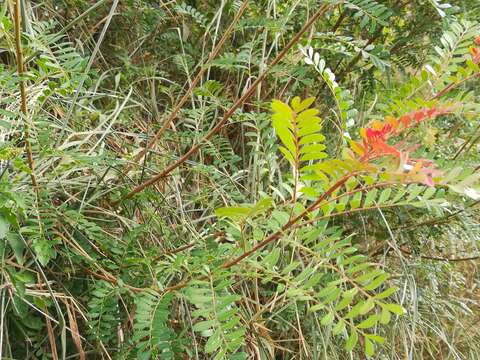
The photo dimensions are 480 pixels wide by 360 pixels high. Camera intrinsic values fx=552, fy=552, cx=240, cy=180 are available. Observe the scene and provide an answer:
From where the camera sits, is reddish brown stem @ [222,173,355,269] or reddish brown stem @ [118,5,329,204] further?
reddish brown stem @ [118,5,329,204]

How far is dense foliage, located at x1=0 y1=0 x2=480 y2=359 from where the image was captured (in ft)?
1.94

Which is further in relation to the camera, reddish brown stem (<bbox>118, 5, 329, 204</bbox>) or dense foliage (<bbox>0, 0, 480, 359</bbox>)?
reddish brown stem (<bbox>118, 5, 329, 204</bbox>)

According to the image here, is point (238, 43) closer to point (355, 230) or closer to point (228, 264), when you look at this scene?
point (355, 230)

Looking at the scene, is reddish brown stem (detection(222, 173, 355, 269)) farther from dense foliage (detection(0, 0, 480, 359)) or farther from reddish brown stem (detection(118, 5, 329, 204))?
reddish brown stem (detection(118, 5, 329, 204))

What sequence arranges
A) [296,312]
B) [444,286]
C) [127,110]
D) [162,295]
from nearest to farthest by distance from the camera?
[162,295] → [296,312] → [127,110] → [444,286]

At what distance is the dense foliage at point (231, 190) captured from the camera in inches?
23.3

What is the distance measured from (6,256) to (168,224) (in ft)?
1.00

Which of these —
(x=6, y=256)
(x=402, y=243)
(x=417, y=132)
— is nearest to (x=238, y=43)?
(x=417, y=132)

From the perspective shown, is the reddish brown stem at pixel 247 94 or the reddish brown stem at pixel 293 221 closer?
the reddish brown stem at pixel 293 221

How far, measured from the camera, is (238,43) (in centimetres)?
138

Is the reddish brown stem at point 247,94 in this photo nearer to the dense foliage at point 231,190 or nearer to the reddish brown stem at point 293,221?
the dense foliage at point 231,190

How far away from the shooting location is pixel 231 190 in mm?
1094

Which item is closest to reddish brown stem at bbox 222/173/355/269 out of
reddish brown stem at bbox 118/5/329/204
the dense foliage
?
the dense foliage

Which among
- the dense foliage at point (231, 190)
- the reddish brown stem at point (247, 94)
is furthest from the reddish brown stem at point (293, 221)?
the reddish brown stem at point (247, 94)
